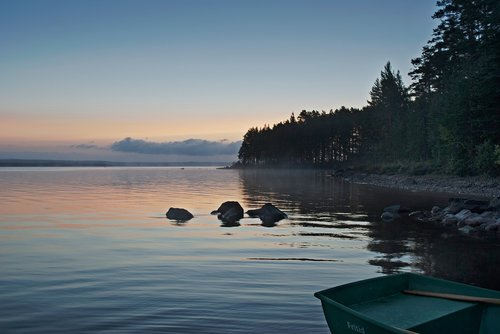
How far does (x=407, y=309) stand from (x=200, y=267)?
8502 millimetres

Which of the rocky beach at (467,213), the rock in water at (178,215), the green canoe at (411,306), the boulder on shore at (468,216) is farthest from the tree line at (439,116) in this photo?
the green canoe at (411,306)

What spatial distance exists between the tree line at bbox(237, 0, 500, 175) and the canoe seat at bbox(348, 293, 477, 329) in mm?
40365

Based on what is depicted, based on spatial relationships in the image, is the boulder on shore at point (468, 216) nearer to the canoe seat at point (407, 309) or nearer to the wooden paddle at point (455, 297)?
the wooden paddle at point (455, 297)

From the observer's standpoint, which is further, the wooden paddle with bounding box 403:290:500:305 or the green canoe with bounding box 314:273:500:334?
the wooden paddle with bounding box 403:290:500:305

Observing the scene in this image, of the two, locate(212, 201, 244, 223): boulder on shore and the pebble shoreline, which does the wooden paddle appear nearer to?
locate(212, 201, 244, 223): boulder on shore

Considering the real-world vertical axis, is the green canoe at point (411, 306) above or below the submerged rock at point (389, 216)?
above

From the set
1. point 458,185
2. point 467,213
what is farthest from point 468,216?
point 458,185

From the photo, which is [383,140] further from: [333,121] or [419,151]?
[333,121]

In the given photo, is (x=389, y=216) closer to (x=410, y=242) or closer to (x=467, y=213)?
(x=467, y=213)

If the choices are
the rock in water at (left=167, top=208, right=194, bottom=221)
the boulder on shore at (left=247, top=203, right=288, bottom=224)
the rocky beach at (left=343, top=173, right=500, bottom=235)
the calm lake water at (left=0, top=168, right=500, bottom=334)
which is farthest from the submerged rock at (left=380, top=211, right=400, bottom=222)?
the rock in water at (left=167, top=208, right=194, bottom=221)

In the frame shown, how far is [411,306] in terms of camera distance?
845 centimetres

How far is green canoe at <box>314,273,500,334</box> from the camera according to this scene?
23.7 feet

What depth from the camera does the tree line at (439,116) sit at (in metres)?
46.9

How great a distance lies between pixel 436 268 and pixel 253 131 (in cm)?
17177
